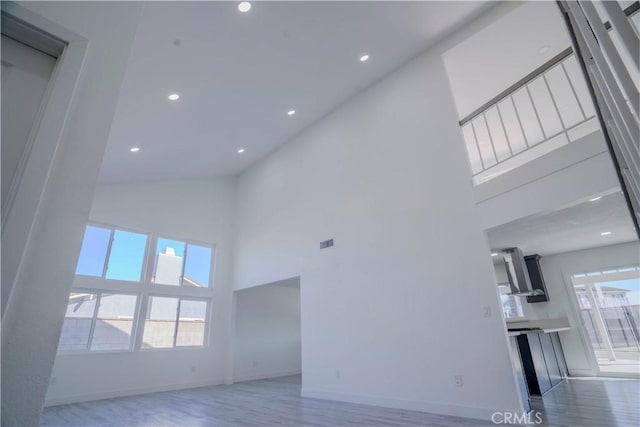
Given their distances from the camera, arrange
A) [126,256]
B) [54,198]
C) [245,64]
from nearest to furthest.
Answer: [54,198]
[245,64]
[126,256]

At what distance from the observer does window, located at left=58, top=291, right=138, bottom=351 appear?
215 inches

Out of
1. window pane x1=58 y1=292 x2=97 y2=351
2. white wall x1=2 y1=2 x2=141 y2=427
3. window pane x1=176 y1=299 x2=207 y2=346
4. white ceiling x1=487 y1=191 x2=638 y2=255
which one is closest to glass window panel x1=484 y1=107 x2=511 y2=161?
white ceiling x1=487 y1=191 x2=638 y2=255

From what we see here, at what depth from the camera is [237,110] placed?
5367 mm

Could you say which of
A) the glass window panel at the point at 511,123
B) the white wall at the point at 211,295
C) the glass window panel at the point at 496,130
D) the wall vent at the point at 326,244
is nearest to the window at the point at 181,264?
the white wall at the point at 211,295

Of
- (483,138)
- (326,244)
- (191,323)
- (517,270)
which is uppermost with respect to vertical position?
(483,138)

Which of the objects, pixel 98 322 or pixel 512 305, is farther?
pixel 512 305

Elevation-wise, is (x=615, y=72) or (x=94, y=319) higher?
(x=615, y=72)

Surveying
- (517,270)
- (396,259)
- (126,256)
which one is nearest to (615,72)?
(396,259)

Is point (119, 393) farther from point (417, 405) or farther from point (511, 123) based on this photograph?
point (511, 123)

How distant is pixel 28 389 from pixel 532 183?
3.96 metres

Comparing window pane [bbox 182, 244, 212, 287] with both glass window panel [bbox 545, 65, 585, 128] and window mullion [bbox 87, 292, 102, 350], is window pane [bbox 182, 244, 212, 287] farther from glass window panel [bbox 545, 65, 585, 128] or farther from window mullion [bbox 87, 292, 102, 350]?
glass window panel [bbox 545, 65, 585, 128]

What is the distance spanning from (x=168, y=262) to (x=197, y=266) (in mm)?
666

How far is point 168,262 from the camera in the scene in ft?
23.0

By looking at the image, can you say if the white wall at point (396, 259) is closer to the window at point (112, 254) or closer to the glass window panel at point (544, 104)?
the glass window panel at point (544, 104)
